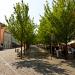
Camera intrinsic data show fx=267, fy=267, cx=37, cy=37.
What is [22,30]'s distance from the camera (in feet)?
113

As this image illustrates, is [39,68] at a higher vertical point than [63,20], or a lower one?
lower

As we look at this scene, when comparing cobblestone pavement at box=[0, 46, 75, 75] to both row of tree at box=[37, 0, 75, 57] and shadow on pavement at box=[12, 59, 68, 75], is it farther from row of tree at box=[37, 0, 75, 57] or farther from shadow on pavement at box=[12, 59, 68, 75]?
row of tree at box=[37, 0, 75, 57]

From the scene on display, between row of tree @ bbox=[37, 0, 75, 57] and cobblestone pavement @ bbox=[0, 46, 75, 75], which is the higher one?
row of tree @ bbox=[37, 0, 75, 57]

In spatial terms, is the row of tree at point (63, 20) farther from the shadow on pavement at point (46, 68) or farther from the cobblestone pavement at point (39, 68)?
the shadow on pavement at point (46, 68)

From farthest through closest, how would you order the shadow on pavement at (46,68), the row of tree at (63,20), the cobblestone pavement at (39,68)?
the row of tree at (63,20)
the cobblestone pavement at (39,68)
the shadow on pavement at (46,68)

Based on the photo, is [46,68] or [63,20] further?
[63,20]

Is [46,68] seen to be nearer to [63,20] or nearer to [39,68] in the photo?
[39,68]

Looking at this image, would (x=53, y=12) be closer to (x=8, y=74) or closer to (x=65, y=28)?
(x=65, y=28)

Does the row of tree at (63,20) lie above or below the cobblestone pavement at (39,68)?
above

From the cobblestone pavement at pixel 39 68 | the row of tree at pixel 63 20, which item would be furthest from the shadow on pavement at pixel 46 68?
the row of tree at pixel 63 20

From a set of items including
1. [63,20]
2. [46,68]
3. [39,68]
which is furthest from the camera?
[63,20]

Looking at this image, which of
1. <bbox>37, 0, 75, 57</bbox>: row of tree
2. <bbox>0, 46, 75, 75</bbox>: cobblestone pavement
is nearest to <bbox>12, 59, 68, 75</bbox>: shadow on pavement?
<bbox>0, 46, 75, 75</bbox>: cobblestone pavement

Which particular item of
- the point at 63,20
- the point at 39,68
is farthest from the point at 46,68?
the point at 63,20

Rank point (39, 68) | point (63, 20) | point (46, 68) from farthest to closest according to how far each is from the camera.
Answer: point (63, 20)
point (39, 68)
point (46, 68)
